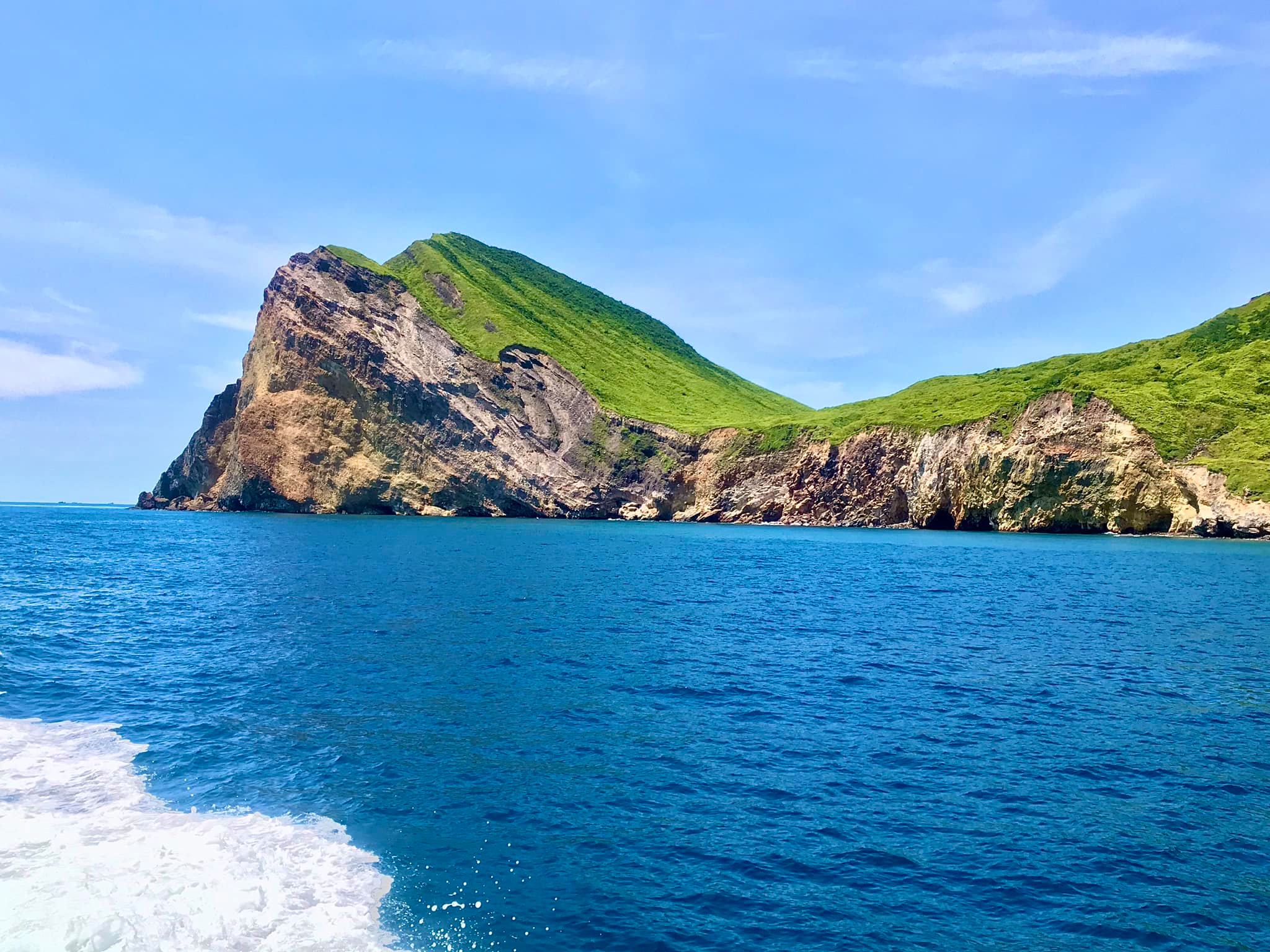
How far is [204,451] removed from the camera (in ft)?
502

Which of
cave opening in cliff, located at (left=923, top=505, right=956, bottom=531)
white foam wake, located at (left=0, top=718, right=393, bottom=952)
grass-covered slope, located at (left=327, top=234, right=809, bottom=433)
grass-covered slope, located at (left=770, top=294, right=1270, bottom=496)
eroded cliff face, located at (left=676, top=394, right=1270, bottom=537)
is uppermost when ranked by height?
grass-covered slope, located at (left=327, top=234, right=809, bottom=433)

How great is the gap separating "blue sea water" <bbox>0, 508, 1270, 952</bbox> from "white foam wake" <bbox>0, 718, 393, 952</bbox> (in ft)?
0.47

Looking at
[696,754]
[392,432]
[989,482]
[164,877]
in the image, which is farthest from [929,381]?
[164,877]

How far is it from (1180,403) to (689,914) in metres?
108

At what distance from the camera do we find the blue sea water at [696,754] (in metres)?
11.4

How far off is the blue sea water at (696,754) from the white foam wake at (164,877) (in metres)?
0.14

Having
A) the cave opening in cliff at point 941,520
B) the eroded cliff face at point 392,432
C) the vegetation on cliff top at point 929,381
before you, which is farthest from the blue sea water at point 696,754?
the eroded cliff face at point 392,432

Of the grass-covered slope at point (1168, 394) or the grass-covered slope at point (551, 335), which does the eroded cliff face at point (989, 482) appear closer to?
the grass-covered slope at point (1168, 394)

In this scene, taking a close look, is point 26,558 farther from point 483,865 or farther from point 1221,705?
point 1221,705

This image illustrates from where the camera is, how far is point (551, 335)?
166500 millimetres

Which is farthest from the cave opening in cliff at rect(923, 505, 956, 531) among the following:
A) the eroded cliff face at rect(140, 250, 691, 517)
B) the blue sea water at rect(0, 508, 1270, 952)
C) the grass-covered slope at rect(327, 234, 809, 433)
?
the blue sea water at rect(0, 508, 1270, 952)

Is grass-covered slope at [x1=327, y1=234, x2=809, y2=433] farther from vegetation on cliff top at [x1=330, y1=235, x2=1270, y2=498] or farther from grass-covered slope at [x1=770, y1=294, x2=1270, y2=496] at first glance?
grass-covered slope at [x1=770, y1=294, x2=1270, y2=496]

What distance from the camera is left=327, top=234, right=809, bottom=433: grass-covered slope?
5817 inches

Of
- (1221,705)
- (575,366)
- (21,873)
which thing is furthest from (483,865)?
(575,366)
